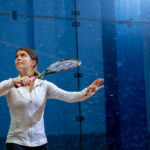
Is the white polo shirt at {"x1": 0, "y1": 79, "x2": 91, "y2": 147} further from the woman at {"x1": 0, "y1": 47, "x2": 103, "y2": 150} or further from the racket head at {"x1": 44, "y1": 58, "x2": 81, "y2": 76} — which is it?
the racket head at {"x1": 44, "y1": 58, "x2": 81, "y2": 76}

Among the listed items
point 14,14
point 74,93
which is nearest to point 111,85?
point 14,14

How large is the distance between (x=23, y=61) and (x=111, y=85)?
1510 mm

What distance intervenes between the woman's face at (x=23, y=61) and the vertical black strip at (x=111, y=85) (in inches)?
55.9

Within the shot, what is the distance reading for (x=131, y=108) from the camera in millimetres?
3104

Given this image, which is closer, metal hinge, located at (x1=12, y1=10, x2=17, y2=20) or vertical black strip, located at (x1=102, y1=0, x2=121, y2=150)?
metal hinge, located at (x1=12, y1=10, x2=17, y2=20)

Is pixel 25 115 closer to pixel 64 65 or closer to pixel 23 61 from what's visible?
pixel 23 61

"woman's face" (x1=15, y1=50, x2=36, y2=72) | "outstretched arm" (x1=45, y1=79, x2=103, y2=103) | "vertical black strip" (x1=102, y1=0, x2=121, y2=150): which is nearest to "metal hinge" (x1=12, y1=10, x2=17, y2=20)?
"vertical black strip" (x1=102, y1=0, x2=121, y2=150)

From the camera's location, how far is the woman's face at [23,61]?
173 cm

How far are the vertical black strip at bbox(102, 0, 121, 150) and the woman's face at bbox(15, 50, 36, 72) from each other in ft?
4.66

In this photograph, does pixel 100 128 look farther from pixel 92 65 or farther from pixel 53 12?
pixel 53 12

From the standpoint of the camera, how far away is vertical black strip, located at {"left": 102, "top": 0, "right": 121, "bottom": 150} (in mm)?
3043

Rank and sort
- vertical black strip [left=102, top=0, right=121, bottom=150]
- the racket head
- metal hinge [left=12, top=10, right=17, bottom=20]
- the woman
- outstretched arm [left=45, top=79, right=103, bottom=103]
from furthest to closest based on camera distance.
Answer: vertical black strip [left=102, top=0, right=121, bottom=150]
metal hinge [left=12, top=10, right=17, bottom=20]
the racket head
outstretched arm [left=45, top=79, right=103, bottom=103]
the woman

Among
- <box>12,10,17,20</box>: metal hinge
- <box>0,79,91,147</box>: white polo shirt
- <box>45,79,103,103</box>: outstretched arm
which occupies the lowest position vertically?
<box>0,79,91,147</box>: white polo shirt

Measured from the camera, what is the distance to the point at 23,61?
1.74m
